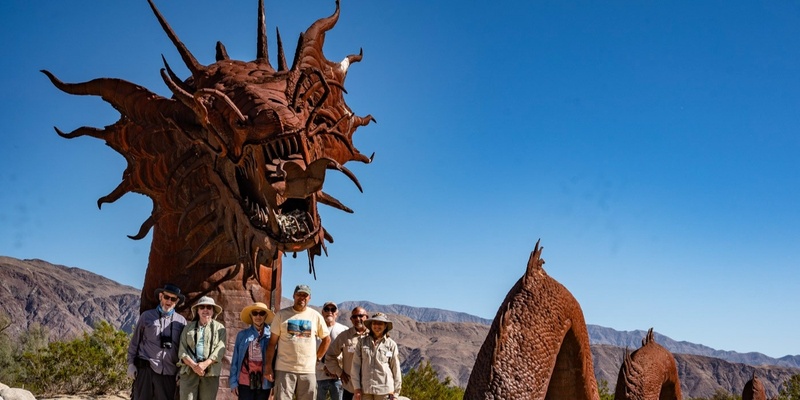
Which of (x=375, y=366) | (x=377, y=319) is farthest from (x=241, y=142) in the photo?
(x=375, y=366)

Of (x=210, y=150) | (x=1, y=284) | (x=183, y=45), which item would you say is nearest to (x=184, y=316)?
(x=210, y=150)

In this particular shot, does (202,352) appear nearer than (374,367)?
Yes

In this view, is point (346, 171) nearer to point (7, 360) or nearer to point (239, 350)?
point (239, 350)

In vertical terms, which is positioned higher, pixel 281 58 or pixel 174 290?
pixel 281 58

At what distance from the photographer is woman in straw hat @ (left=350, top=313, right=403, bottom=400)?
601cm

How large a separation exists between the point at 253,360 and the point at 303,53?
231cm

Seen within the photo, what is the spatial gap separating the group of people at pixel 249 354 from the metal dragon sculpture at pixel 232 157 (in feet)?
0.52

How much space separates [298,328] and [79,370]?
36.5 feet

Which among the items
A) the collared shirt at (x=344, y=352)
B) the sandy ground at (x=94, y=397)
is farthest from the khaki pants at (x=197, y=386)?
the sandy ground at (x=94, y=397)

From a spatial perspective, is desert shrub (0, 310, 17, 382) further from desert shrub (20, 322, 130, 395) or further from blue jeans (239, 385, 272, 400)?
blue jeans (239, 385, 272, 400)

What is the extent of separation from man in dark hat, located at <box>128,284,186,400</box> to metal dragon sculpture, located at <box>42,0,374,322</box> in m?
0.17

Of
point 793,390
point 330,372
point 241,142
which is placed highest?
point 241,142

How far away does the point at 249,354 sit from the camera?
524 centimetres

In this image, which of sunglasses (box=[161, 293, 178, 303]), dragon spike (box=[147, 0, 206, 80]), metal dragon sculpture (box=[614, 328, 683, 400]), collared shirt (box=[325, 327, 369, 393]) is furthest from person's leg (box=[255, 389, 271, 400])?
metal dragon sculpture (box=[614, 328, 683, 400])
